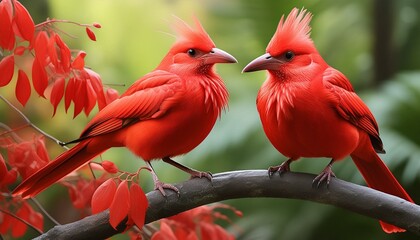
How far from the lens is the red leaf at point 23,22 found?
118 cm

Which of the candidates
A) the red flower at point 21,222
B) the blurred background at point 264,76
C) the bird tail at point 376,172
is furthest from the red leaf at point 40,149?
the blurred background at point 264,76

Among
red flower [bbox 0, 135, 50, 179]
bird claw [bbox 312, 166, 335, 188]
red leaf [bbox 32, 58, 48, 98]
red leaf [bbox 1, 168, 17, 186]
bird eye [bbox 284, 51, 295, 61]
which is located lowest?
red leaf [bbox 1, 168, 17, 186]

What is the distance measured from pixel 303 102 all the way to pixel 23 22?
0.48 m

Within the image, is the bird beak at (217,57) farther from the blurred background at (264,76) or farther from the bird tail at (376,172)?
the blurred background at (264,76)

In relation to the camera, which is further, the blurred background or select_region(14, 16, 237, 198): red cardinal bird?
the blurred background

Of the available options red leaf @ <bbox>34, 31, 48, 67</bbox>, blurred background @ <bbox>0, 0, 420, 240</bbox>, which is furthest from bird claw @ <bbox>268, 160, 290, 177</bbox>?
blurred background @ <bbox>0, 0, 420, 240</bbox>

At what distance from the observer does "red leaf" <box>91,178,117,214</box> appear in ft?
3.96

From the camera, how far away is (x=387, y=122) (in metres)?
2.89

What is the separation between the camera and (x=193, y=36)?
1243mm

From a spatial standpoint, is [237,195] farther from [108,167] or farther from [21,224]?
[21,224]

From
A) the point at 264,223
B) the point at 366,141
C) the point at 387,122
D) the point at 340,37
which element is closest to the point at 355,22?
the point at 340,37

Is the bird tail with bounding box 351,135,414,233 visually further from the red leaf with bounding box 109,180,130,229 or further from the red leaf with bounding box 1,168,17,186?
the red leaf with bounding box 1,168,17,186

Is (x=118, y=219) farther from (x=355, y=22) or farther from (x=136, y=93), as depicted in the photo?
(x=355, y=22)

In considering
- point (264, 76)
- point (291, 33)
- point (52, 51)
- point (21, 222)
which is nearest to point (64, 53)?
point (52, 51)
